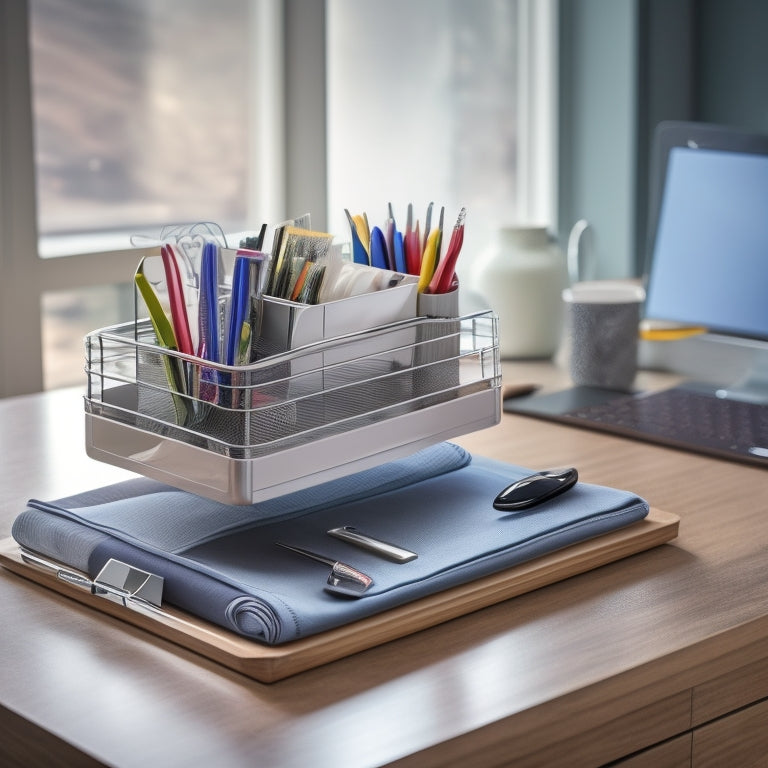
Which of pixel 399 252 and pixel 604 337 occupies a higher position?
pixel 399 252

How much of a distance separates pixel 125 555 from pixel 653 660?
0.39m

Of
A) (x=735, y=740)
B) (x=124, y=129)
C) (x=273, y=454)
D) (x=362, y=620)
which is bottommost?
(x=735, y=740)

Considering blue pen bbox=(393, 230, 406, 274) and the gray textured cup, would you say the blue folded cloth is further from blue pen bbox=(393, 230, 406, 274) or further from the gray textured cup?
the gray textured cup

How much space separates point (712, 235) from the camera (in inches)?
65.1

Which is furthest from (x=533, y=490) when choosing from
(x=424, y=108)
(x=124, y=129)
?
(x=424, y=108)

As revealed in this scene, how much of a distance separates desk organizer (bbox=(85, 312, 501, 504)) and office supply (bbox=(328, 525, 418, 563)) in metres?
0.05

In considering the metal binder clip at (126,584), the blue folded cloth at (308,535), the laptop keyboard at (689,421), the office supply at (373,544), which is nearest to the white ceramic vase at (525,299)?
the laptop keyboard at (689,421)

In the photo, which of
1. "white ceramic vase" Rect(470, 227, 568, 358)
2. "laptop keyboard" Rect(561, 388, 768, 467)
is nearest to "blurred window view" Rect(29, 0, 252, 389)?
"white ceramic vase" Rect(470, 227, 568, 358)

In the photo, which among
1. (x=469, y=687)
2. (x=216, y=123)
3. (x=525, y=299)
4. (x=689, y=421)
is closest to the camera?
(x=469, y=687)

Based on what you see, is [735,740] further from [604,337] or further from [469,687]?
[604,337]

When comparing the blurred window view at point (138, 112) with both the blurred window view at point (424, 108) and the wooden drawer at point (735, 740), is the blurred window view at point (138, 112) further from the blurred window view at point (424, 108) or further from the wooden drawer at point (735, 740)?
the wooden drawer at point (735, 740)

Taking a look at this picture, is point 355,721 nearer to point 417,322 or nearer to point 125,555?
point 125,555

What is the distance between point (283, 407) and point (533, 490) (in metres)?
0.25

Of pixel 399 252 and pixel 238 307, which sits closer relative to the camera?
pixel 238 307
